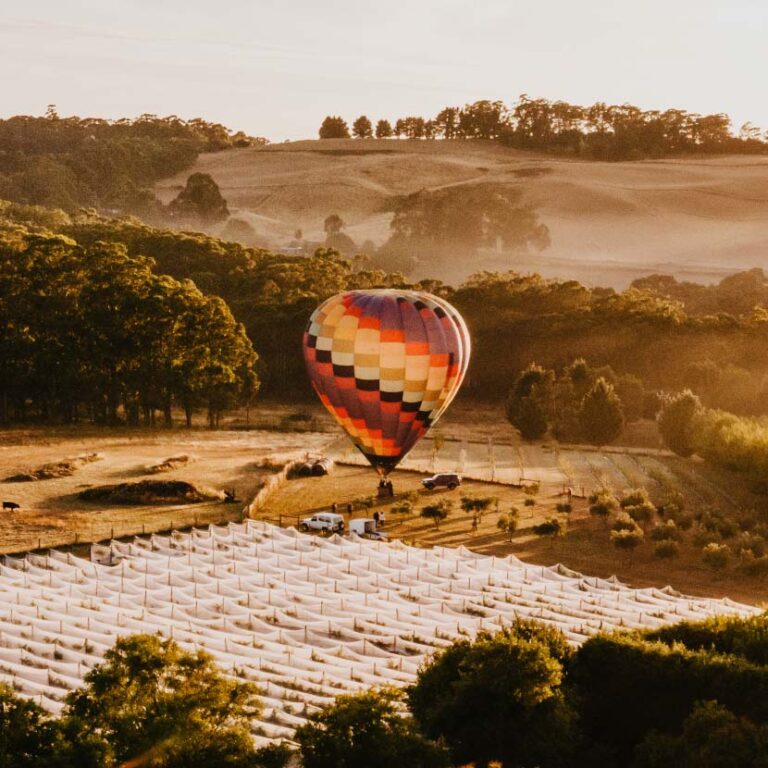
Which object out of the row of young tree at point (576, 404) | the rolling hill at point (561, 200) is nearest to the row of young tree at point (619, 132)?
the rolling hill at point (561, 200)

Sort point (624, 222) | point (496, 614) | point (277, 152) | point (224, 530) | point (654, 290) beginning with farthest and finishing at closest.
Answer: point (277, 152)
point (624, 222)
point (654, 290)
point (224, 530)
point (496, 614)

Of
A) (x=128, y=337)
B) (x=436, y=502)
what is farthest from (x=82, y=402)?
(x=436, y=502)

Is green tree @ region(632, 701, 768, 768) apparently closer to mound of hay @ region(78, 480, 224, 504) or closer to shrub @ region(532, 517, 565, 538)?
shrub @ region(532, 517, 565, 538)

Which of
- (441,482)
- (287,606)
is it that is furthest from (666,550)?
(287,606)

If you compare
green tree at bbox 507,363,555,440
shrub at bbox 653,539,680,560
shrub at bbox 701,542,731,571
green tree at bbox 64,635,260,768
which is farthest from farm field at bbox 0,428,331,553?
green tree at bbox 64,635,260,768

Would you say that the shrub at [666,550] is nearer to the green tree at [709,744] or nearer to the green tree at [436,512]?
the green tree at [436,512]

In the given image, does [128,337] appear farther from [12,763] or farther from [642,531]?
[12,763]
